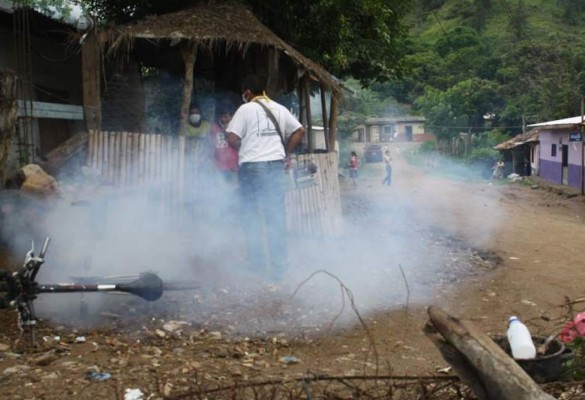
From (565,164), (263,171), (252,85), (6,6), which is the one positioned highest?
(6,6)

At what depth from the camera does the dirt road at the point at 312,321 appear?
129 inches

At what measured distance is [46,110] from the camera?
7.11m

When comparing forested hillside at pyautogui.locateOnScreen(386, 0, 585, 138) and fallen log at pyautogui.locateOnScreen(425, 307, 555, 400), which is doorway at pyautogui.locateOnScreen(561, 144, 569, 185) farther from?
fallen log at pyautogui.locateOnScreen(425, 307, 555, 400)

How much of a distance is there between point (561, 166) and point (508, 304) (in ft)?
71.4

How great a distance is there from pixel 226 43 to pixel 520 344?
5482 millimetres

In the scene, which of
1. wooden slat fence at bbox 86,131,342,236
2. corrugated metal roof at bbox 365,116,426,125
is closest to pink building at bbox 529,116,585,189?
wooden slat fence at bbox 86,131,342,236

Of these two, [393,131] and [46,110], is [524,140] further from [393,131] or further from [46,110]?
[46,110]

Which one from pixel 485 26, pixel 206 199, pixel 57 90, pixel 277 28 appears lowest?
pixel 206 199

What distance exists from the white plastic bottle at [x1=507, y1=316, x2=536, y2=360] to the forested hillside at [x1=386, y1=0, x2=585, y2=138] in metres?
22.3

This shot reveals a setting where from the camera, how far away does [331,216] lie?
309 inches

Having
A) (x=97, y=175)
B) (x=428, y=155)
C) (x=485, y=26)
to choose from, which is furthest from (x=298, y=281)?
(x=485, y=26)

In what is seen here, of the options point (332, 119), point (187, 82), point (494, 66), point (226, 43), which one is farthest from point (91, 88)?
point (494, 66)

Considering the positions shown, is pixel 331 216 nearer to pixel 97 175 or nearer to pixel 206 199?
pixel 206 199

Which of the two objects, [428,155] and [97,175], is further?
[428,155]
